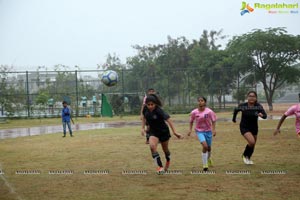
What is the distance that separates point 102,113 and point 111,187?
31.2m

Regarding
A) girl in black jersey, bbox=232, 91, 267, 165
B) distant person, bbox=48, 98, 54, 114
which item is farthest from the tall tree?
girl in black jersey, bbox=232, 91, 267, 165

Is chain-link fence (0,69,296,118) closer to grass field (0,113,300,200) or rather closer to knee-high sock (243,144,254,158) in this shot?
grass field (0,113,300,200)

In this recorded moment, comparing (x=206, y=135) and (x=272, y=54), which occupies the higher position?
(x=272, y=54)

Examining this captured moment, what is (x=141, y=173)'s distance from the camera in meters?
10.3

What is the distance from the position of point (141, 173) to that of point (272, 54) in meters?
34.4

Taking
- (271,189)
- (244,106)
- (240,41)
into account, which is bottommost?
(271,189)

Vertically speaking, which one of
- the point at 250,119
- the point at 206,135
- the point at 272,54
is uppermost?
the point at 272,54

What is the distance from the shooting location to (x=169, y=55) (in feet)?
190

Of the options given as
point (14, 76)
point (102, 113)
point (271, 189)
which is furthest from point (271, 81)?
point (271, 189)

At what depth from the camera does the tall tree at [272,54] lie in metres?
41.8

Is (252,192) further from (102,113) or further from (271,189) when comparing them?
(102,113)

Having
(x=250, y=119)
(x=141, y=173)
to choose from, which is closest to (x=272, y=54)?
(x=250, y=119)
